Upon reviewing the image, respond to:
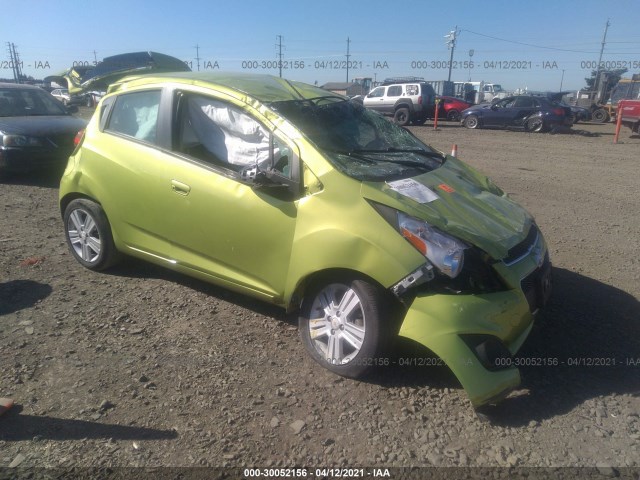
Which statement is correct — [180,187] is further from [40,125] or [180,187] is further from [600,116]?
[600,116]

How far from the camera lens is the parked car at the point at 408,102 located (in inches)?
905

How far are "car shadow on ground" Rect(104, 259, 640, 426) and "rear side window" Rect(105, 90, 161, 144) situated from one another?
4.33 ft

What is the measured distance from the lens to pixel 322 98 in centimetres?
407

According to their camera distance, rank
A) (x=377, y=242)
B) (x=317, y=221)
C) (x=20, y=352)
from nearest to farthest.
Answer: (x=377, y=242) → (x=317, y=221) → (x=20, y=352)

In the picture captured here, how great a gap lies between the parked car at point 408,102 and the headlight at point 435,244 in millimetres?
20807

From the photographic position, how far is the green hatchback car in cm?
278

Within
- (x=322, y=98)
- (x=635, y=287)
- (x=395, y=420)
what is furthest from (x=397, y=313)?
(x=635, y=287)

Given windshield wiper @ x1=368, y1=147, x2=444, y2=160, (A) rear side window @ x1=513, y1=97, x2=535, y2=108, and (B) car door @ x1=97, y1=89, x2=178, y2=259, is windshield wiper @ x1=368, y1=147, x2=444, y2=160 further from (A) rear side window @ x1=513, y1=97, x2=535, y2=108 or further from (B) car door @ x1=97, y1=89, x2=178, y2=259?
(A) rear side window @ x1=513, y1=97, x2=535, y2=108

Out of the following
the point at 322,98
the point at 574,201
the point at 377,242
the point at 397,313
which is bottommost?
the point at 574,201

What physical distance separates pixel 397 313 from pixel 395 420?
1.94 ft

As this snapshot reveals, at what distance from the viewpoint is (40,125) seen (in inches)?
319

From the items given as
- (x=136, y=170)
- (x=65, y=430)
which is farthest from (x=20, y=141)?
(x=65, y=430)

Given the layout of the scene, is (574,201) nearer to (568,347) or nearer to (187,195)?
(568,347)

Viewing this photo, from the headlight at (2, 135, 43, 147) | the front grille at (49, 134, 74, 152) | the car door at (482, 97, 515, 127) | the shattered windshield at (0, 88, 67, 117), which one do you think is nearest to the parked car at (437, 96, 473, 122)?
the car door at (482, 97, 515, 127)
